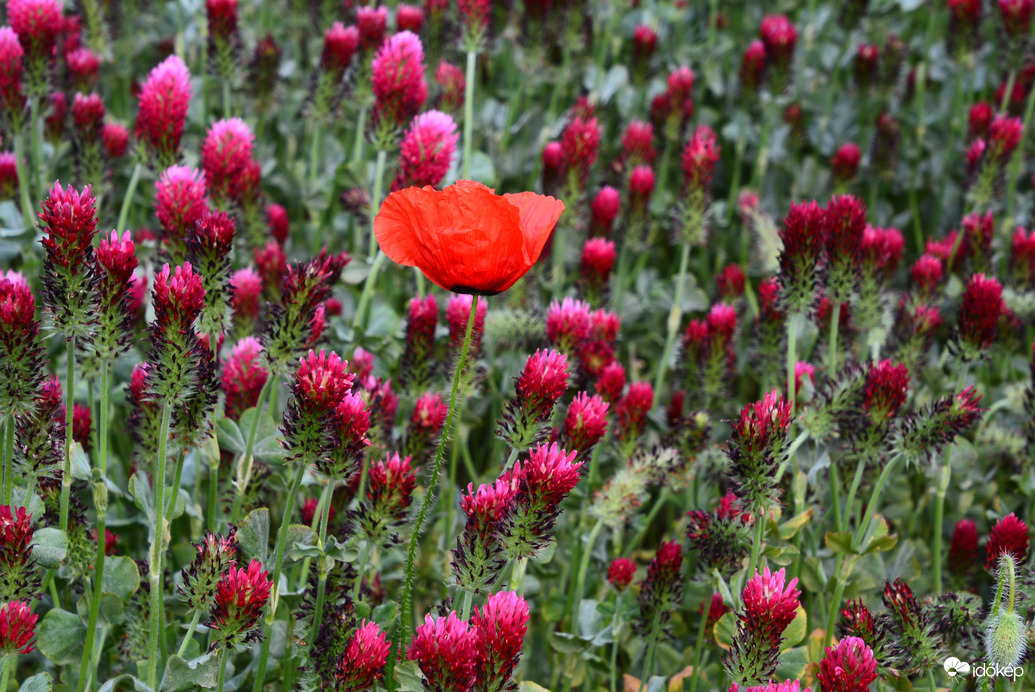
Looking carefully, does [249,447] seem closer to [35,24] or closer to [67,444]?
[67,444]

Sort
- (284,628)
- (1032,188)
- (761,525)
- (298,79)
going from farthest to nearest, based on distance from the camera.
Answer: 1. (1032,188)
2. (298,79)
3. (284,628)
4. (761,525)

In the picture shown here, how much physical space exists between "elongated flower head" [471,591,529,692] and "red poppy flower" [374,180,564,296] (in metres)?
0.48

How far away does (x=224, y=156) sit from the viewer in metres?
2.30

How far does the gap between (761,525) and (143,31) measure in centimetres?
346

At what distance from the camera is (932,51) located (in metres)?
4.78

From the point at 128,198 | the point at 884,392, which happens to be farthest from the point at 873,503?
the point at 128,198

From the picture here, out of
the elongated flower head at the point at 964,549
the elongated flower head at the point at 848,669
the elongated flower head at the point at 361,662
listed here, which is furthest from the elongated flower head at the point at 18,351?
the elongated flower head at the point at 964,549

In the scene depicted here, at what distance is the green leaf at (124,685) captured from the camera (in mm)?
1629

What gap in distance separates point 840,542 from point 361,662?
109cm

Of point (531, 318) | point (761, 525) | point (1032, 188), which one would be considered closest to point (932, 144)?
point (1032, 188)

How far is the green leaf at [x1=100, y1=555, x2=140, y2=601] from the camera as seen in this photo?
74.3 inches

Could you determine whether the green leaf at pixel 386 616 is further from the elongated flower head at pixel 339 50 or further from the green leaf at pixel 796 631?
the elongated flower head at pixel 339 50

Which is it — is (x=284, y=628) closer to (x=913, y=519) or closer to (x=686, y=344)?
(x=686, y=344)

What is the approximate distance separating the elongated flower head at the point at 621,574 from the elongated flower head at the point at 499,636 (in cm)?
80
